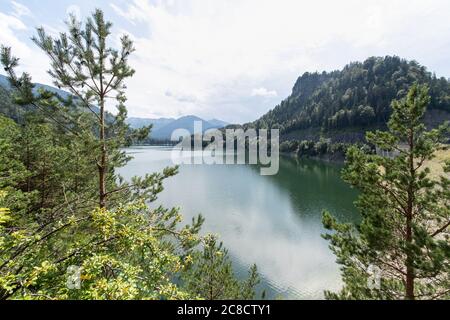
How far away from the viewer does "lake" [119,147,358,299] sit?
19.2 meters

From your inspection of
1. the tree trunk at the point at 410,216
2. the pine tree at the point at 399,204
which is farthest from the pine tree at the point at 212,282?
the tree trunk at the point at 410,216

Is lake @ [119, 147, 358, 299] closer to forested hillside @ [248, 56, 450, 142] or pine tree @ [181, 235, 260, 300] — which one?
pine tree @ [181, 235, 260, 300]

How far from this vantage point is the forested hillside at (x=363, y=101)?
107m

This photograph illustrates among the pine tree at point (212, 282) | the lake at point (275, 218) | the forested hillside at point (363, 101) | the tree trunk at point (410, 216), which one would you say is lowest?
the lake at point (275, 218)

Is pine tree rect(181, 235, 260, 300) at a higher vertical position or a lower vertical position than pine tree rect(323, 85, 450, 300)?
lower

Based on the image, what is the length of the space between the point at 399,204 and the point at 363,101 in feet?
419

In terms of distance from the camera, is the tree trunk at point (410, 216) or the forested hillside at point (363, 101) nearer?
the tree trunk at point (410, 216)

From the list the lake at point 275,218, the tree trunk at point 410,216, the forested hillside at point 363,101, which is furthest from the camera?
the forested hillside at point 363,101

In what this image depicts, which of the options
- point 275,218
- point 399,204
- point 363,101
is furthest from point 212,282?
point 363,101

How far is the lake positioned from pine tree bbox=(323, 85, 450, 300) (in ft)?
11.9

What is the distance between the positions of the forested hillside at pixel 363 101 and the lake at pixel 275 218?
197ft

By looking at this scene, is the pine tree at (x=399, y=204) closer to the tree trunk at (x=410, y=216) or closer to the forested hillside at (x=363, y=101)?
the tree trunk at (x=410, y=216)

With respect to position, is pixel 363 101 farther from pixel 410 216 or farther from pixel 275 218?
pixel 410 216

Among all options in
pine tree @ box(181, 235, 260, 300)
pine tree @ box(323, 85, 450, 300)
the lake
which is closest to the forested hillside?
the lake
